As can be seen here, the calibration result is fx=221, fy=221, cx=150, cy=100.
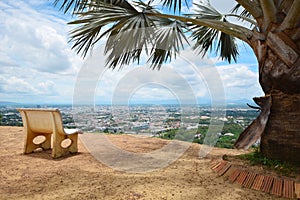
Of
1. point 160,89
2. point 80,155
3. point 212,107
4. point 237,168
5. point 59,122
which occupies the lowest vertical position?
point 80,155

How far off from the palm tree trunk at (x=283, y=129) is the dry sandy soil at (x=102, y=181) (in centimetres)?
66

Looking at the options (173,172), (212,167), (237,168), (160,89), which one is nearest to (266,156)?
(237,168)

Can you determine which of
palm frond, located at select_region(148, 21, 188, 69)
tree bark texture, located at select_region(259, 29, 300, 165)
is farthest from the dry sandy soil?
palm frond, located at select_region(148, 21, 188, 69)

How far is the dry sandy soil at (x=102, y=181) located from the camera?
76.0 inches

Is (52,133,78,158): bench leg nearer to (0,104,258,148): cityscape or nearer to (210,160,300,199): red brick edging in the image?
(0,104,258,148): cityscape

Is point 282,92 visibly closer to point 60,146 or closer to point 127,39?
point 127,39

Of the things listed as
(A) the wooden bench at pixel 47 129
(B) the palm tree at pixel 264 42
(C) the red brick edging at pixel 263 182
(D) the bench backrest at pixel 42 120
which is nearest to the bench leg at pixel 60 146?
(A) the wooden bench at pixel 47 129

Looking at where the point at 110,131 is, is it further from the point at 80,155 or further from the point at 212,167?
→ the point at 212,167

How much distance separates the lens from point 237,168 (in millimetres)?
2381

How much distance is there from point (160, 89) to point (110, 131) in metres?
1.74

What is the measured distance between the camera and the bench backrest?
3191 mm

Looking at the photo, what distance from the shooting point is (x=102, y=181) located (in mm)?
2258

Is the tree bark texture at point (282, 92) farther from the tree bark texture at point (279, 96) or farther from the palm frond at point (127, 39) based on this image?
the palm frond at point (127, 39)

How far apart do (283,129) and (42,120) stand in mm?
3241
